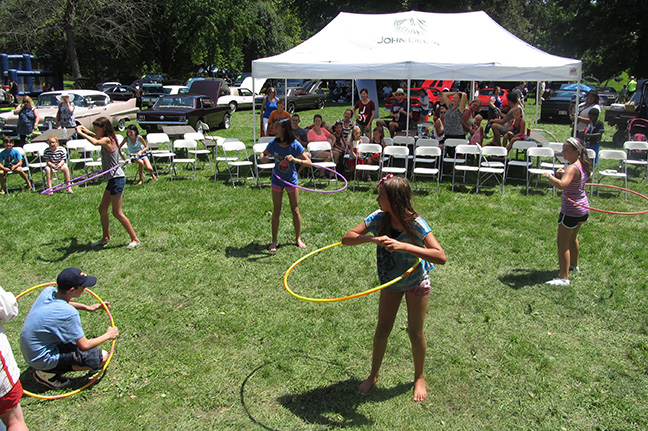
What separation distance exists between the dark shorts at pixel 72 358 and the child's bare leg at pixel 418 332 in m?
2.66

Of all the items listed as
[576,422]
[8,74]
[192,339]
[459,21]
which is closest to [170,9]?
[8,74]

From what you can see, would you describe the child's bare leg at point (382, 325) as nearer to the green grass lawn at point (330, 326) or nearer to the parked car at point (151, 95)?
the green grass lawn at point (330, 326)

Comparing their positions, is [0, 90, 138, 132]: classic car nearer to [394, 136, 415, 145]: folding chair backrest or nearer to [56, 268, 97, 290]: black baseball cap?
[394, 136, 415, 145]: folding chair backrest

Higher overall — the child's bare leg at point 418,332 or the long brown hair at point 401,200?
the long brown hair at point 401,200

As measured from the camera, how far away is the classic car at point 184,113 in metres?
15.7

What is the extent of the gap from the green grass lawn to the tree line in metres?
22.4

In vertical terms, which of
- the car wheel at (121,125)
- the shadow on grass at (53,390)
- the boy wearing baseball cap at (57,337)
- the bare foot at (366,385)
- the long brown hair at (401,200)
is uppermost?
the long brown hair at (401,200)

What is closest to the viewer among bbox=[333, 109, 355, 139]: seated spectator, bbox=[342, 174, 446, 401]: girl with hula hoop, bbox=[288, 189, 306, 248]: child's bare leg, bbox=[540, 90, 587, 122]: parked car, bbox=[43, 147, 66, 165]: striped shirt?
bbox=[342, 174, 446, 401]: girl with hula hoop

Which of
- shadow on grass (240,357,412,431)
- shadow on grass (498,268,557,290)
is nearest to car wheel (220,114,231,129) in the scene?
shadow on grass (498,268,557,290)

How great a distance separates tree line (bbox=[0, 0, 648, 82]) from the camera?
2667cm

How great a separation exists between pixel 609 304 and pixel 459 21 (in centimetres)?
896

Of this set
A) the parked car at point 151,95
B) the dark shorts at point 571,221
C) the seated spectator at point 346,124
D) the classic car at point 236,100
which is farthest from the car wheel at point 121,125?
the dark shorts at point 571,221

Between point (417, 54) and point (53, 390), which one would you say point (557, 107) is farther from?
point (53, 390)

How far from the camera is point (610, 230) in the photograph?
309 inches
